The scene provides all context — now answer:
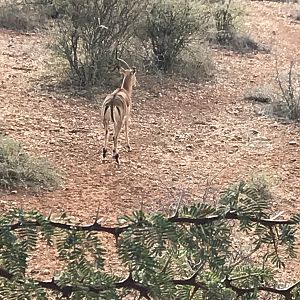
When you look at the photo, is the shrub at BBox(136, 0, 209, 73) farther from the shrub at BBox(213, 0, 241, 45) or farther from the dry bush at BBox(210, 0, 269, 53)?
the shrub at BBox(213, 0, 241, 45)

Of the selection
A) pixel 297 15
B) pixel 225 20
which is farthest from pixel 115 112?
pixel 297 15

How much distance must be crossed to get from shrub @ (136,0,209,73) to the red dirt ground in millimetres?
845

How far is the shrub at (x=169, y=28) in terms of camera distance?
12844mm

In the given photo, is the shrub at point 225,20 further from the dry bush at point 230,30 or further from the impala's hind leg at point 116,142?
the impala's hind leg at point 116,142

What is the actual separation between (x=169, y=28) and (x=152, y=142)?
4.37m

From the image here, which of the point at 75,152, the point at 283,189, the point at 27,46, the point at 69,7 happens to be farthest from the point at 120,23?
the point at 283,189

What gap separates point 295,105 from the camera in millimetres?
10555

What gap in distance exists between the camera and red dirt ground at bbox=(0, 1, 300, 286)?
7117 mm

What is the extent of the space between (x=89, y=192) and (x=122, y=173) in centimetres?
84

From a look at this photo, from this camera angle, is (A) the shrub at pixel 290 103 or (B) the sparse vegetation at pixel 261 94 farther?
(B) the sparse vegetation at pixel 261 94

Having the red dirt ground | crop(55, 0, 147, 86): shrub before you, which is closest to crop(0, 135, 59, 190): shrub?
the red dirt ground

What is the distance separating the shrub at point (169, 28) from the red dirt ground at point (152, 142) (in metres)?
0.85

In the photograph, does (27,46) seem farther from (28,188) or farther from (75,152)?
(28,188)

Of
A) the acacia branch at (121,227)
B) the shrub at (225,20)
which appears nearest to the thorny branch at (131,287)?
the acacia branch at (121,227)
